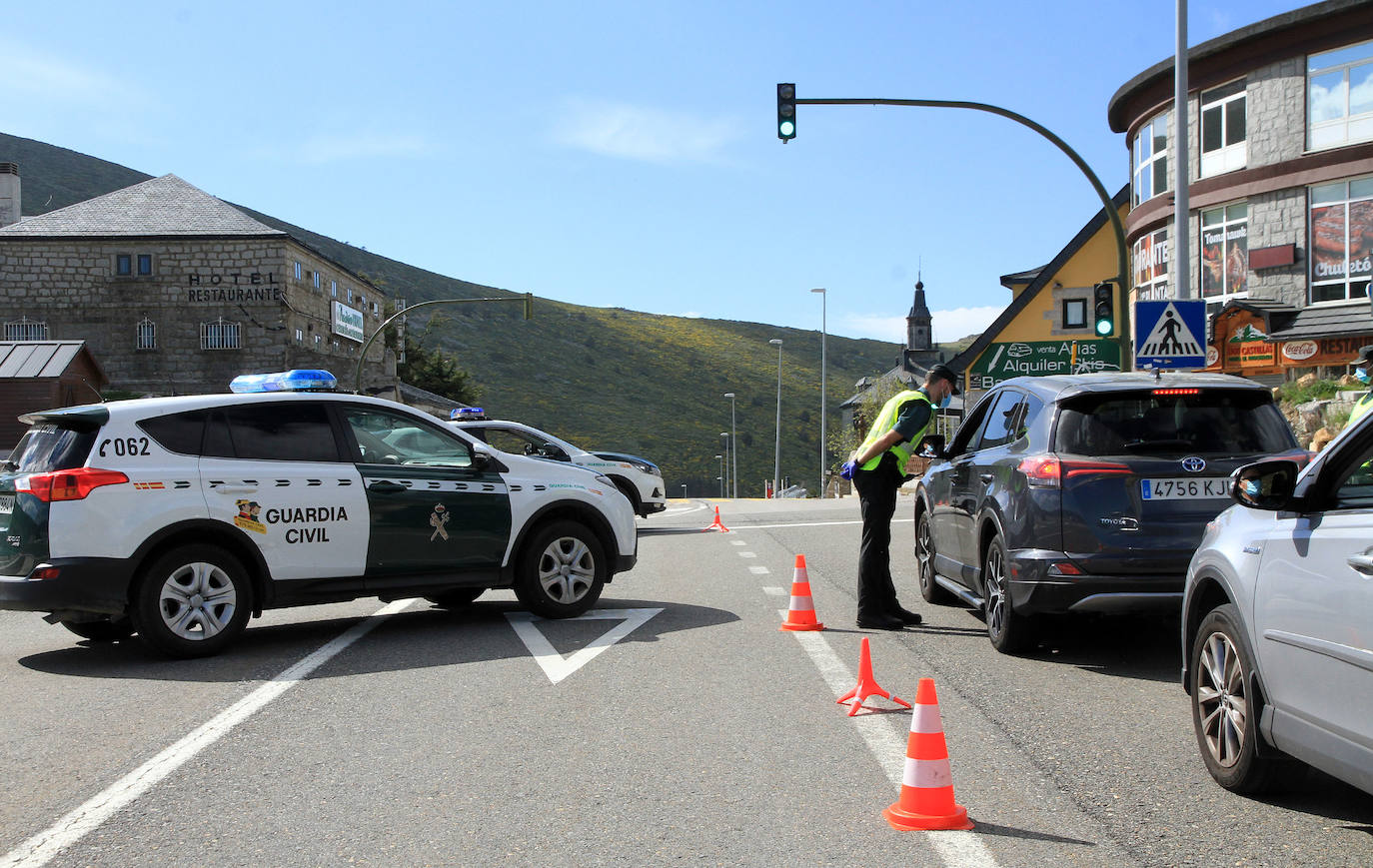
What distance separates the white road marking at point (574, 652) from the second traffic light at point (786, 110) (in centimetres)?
958

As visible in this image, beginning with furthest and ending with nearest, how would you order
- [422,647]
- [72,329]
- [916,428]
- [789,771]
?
1. [72,329]
2. [916,428]
3. [422,647]
4. [789,771]

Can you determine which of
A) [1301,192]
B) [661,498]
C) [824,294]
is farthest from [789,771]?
[824,294]

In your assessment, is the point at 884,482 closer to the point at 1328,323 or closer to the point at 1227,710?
the point at 1227,710

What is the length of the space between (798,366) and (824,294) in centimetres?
9558

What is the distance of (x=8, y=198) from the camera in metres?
69.7

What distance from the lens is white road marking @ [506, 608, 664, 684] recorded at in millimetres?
7680

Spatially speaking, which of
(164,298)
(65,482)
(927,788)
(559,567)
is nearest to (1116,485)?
(927,788)

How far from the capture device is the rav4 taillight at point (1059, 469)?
7277mm

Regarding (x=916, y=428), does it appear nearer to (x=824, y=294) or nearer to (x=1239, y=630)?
(x=1239, y=630)

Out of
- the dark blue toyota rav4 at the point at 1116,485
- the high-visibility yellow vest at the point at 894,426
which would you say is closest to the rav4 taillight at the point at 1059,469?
the dark blue toyota rav4 at the point at 1116,485

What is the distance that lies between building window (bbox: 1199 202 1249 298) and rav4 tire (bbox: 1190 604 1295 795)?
2671 cm

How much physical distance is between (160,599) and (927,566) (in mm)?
5940

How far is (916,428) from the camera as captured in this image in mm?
9102

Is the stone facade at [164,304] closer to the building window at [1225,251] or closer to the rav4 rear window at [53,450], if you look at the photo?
the building window at [1225,251]
